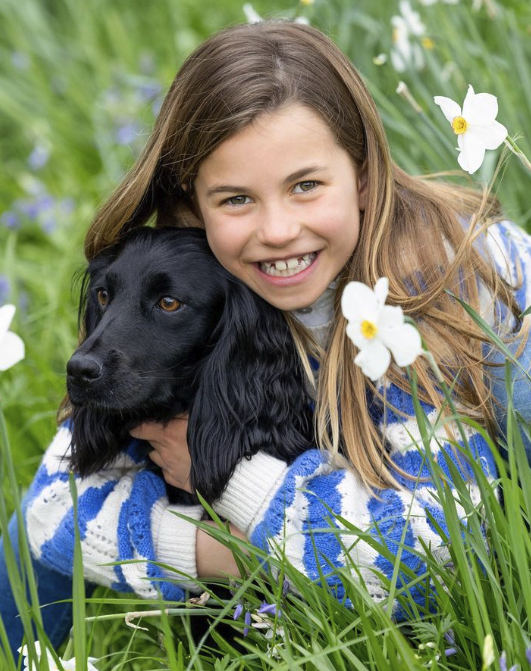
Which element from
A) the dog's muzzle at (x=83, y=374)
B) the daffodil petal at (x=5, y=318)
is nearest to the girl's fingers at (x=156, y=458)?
the dog's muzzle at (x=83, y=374)

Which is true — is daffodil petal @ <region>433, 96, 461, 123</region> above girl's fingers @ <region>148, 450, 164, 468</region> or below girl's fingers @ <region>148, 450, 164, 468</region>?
above

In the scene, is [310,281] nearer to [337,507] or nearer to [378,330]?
[337,507]

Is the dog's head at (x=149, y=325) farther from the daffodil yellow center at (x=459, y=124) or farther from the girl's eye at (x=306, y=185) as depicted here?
the daffodil yellow center at (x=459, y=124)

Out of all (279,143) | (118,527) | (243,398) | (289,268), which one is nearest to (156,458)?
(118,527)

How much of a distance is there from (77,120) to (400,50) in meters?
2.36

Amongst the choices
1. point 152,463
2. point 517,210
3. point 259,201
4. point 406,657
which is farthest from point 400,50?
point 406,657

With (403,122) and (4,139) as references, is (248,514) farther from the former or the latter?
(4,139)

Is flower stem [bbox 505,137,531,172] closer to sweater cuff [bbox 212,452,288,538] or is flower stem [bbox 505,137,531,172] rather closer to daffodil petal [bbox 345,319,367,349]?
daffodil petal [bbox 345,319,367,349]

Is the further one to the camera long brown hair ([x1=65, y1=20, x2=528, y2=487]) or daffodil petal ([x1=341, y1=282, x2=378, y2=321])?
long brown hair ([x1=65, y1=20, x2=528, y2=487])

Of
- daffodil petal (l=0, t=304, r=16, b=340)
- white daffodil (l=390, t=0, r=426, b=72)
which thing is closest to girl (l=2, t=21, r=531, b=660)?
daffodil petal (l=0, t=304, r=16, b=340)

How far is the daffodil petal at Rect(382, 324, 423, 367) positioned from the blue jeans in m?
1.34

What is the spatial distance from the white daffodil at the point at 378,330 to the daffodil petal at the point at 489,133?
0.43 m

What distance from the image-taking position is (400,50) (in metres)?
2.74

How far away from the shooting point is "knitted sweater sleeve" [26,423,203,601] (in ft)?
6.17
